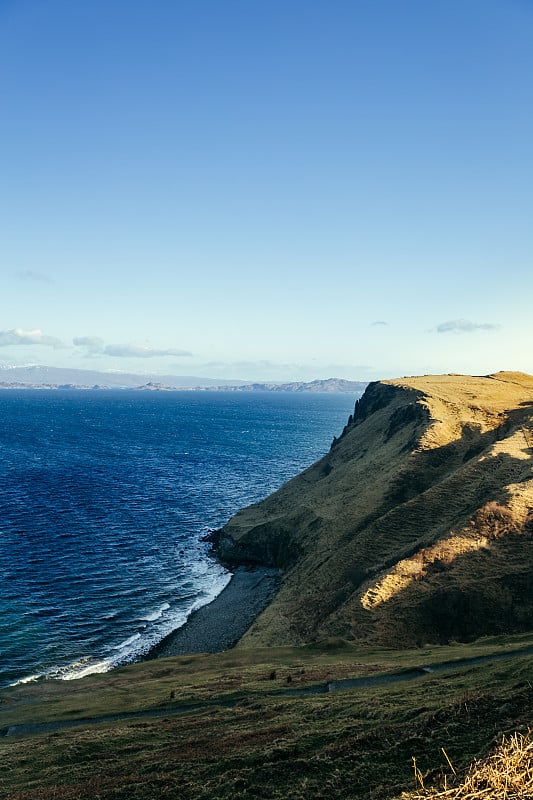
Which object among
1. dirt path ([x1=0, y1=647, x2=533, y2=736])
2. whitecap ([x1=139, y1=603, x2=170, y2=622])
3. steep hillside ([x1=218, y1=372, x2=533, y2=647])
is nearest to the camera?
dirt path ([x1=0, y1=647, x2=533, y2=736])

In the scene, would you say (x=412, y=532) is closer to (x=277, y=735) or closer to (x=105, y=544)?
(x=277, y=735)

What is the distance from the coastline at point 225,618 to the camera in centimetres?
4909

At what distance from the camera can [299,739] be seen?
56.3 feet

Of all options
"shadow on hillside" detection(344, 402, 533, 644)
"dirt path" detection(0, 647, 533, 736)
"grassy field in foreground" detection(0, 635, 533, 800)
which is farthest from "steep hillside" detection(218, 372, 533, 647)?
"dirt path" detection(0, 647, 533, 736)

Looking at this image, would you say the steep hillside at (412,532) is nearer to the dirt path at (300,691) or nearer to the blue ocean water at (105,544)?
the blue ocean water at (105,544)

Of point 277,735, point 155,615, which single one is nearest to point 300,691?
point 277,735

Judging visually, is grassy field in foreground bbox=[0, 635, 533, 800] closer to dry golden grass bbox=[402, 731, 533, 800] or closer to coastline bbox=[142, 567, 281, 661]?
dry golden grass bbox=[402, 731, 533, 800]

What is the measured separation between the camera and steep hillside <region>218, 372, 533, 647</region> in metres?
39.9

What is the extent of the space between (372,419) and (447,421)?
85.8 feet

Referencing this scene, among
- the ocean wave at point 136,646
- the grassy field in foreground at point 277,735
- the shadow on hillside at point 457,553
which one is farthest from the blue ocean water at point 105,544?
the shadow on hillside at point 457,553

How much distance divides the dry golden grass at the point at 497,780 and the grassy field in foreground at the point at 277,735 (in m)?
1.15

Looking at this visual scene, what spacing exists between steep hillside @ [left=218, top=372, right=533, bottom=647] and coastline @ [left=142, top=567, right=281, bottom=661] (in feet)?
10.1

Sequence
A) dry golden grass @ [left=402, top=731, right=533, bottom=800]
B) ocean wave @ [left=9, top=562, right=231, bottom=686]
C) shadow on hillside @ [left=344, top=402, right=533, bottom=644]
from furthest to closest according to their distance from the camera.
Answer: ocean wave @ [left=9, top=562, right=231, bottom=686]
shadow on hillside @ [left=344, top=402, right=533, bottom=644]
dry golden grass @ [left=402, top=731, right=533, bottom=800]

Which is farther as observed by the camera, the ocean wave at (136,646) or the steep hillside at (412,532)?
the ocean wave at (136,646)
